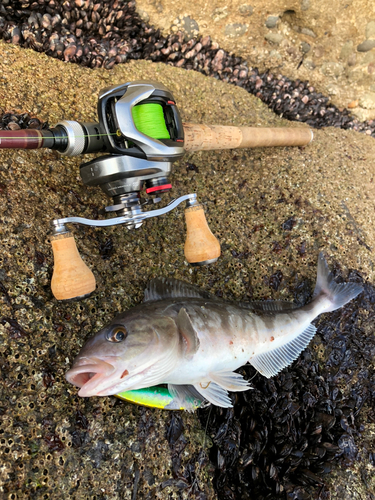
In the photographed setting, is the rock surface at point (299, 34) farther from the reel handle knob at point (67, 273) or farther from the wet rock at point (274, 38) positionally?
the reel handle knob at point (67, 273)

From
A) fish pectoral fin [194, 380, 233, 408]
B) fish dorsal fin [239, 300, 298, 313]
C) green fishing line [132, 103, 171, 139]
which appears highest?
green fishing line [132, 103, 171, 139]

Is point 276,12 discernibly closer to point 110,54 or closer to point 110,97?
point 110,54

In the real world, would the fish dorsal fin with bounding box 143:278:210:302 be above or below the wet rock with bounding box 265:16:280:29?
below

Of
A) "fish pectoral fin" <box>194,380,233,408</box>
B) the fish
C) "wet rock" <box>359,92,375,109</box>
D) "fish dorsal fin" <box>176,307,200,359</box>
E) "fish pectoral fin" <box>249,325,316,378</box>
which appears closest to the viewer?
the fish

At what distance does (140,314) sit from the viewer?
2.18 m

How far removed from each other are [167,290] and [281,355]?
3.54 ft

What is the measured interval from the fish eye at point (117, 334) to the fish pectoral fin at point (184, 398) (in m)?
0.59

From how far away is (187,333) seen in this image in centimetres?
220

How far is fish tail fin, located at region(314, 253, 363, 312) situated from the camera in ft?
9.80

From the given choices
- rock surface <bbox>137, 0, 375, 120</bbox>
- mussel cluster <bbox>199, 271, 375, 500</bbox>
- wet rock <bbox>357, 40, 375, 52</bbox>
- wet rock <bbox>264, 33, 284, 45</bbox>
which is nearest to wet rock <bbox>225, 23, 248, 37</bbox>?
rock surface <bbox>137, 0, 375, 120</bbox>

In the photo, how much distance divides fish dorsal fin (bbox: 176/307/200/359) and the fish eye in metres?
0.37

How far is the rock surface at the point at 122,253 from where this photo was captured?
2055 mm

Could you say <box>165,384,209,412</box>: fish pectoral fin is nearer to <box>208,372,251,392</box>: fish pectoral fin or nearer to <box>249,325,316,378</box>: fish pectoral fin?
<box>208,372,251,392</box>: fish pectoral fin

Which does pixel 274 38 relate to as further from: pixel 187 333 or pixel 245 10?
pixel 187 333
